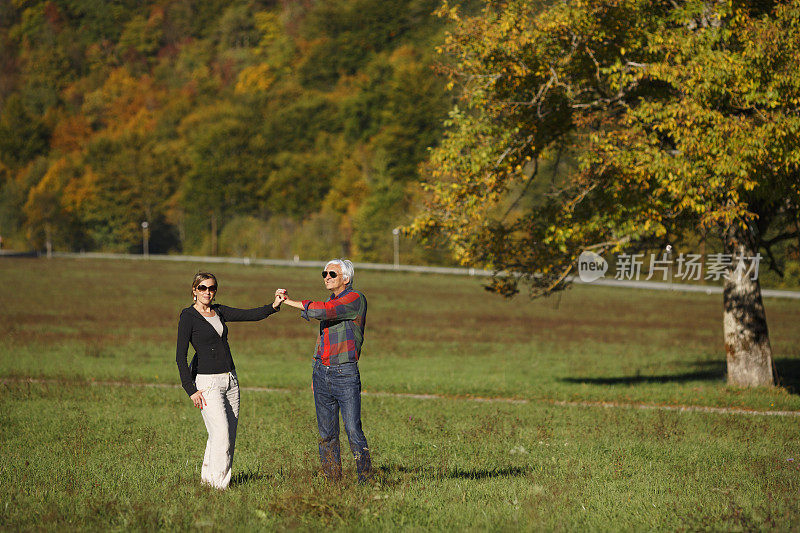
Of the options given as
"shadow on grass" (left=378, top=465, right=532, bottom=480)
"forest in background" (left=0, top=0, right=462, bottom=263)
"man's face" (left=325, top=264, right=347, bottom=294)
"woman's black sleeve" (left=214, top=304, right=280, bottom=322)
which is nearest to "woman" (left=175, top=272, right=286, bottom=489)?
"woman's black sleeve" (left=214, top=304, right=280, bottom=322)

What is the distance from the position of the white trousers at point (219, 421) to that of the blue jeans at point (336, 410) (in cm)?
86

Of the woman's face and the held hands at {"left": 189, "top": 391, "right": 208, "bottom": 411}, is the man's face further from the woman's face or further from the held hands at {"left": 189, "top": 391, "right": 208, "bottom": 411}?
the held hands at {"left": 189, "top": 391, "right": 208, "bottom": 411}

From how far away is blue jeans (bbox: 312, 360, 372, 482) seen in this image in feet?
26.9

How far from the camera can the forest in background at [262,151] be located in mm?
106188

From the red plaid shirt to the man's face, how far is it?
0.07 metres

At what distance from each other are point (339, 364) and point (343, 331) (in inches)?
13.2

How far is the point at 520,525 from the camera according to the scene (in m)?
7.23

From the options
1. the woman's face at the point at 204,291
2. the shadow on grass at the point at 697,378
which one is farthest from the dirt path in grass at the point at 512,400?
the woman's face at the point at 204,291

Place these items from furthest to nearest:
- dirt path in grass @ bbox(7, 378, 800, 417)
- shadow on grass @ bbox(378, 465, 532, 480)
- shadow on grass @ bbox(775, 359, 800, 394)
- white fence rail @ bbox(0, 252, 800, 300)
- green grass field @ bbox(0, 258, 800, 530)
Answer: white fence rail @ bbox(0, 252, 800, 300)
shadow on grass @ bbox(775, 359, 800, 394)
dirt path in grass @ bbox(7, 378, 800, 417)
shadow on grass @ bbox(378, 465, 532, 480)
green grass field @ bbox(0, 258, 800, 530)

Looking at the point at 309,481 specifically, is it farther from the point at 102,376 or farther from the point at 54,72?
the point at 54,72

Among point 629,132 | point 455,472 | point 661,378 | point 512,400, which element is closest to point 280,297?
point 455,472

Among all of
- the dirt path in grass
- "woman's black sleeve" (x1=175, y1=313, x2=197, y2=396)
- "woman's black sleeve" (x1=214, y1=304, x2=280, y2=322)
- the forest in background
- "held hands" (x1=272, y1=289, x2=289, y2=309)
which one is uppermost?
the forest in background

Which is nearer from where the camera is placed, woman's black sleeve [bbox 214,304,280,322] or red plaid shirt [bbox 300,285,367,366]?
red plaid shirt [bbox 300,285,367,366]

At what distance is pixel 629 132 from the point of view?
16.3 meters
